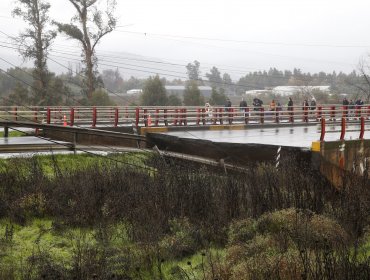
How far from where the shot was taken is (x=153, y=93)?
174 feet

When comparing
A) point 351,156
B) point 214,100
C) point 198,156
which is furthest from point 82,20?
point 351,156

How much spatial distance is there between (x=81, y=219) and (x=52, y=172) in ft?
17.0

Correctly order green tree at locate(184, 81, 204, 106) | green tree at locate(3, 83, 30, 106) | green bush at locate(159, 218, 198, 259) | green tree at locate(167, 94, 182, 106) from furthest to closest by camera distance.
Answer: green tree at locate(184, 81, 204, 106) < green tree at locate(167, 94, 182, 106) < green tree at locate(3, 83, 30, 106) < green bush at locate(159, 218, 198, 259)

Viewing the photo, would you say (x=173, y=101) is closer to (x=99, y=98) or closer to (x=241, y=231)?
(x=99, y=98)

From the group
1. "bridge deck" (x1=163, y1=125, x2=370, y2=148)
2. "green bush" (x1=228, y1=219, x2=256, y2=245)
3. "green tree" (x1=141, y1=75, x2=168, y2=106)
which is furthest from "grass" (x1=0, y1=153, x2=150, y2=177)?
"green tree" (x1=141, y1=75, x2=168, y2=106)

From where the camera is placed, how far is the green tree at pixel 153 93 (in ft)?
173

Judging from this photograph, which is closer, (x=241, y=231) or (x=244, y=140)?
(x=241, y=231)

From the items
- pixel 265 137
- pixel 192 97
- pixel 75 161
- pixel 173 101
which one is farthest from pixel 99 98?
Result: pixel 75 161

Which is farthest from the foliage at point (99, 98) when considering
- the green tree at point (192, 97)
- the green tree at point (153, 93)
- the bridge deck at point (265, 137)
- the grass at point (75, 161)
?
the grass at point (75, 161)

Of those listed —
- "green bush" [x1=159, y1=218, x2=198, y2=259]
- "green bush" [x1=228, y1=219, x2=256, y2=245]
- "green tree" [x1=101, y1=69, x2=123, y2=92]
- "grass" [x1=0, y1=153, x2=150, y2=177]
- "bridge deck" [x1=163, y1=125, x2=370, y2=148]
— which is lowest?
"green bush" [x1=159, y1=218, x2=198, y2=259]

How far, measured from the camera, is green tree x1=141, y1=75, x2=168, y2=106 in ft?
173

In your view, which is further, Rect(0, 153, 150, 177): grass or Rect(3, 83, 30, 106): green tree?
Rect(3, 83, 30, 106): green tree

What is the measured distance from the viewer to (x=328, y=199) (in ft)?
43.4

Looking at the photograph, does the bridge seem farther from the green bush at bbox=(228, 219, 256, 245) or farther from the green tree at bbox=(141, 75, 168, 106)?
the green tree at bbox=(141, 75, 168, 106)
